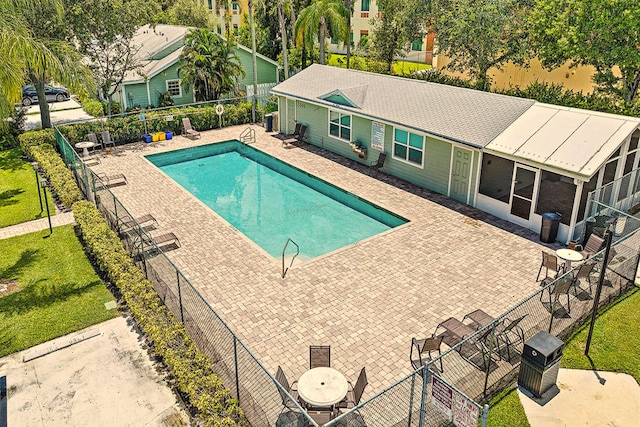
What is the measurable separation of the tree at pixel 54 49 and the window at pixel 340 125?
11254 mm

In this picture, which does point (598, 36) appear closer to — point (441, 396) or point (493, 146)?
point (493, 146)

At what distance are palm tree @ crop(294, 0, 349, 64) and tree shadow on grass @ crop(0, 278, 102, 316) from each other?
1082 inches

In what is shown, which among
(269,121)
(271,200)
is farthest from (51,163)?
(269,121)

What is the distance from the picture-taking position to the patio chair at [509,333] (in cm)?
1030

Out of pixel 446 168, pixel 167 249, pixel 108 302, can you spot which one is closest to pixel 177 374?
pixel 108 302

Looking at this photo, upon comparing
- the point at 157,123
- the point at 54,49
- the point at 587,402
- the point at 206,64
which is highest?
the point at 54,49

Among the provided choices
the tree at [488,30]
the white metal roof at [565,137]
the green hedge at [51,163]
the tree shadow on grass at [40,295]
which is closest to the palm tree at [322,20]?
the tree at [488,30]

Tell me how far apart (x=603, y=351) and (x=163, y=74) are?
31.2 meters

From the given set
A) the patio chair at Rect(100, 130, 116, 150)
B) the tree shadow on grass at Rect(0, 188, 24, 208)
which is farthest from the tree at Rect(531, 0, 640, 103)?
the tree shadow on grass at Rect(0, 188, 24, 208)

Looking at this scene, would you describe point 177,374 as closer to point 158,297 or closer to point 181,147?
point 158,297

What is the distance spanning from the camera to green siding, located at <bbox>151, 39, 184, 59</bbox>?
1427 inches

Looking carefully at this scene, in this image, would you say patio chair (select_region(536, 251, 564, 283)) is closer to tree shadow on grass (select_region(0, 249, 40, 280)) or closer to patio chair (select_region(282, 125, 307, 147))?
tree shadow on grass (select_region(0, 249, 40, 280))

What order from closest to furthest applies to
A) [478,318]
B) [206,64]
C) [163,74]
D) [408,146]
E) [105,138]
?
[478,318]
[408,146]
[105,138]
[206,64]
[163,74]

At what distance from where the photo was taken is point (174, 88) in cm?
3522
